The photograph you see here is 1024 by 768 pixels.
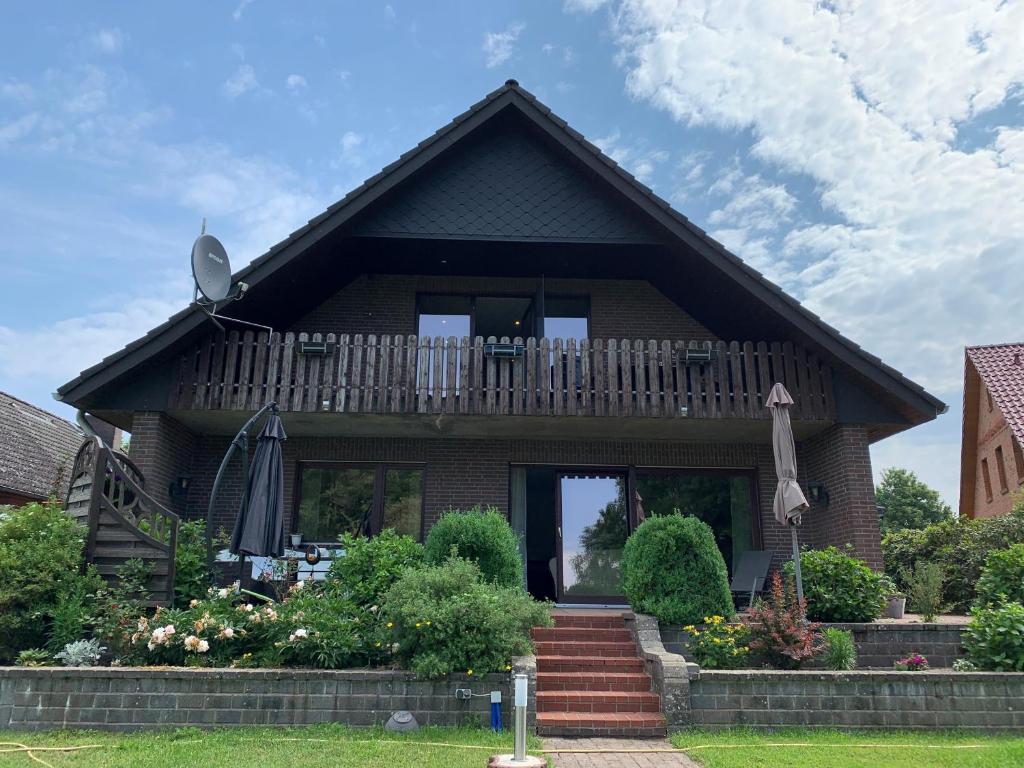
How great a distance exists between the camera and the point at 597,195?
11.4 meters

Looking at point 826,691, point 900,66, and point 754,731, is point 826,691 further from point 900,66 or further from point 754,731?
point 900,66

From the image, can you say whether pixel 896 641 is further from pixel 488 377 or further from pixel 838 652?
pixel 488 377

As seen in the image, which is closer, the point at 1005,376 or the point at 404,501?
the point at 404,501

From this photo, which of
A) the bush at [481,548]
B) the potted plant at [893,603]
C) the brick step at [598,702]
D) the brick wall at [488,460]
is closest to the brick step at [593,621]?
the bush at [481,548]

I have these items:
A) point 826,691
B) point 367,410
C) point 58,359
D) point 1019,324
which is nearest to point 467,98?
point 367,410

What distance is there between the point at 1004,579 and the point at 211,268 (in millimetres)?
10148

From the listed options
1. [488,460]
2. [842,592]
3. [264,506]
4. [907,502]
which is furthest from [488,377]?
[907,502]

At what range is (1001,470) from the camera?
21453mm

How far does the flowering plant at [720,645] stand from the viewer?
7.11 metres

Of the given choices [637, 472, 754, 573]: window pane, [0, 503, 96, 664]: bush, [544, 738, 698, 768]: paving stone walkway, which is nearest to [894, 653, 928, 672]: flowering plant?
[544, 738, 698, 768]: paving stone walkway

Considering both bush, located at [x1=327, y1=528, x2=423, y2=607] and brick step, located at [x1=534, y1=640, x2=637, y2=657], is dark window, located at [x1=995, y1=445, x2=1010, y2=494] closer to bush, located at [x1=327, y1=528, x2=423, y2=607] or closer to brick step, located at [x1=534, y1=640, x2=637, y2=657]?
brick step, located at [x1=534, y1=640, x2=637, y2=657]

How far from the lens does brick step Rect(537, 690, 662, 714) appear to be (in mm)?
6828

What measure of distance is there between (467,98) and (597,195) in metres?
2.53

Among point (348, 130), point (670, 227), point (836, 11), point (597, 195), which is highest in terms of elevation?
point (836, 11)
